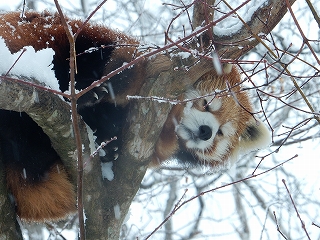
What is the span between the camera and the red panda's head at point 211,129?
3205 millimetres

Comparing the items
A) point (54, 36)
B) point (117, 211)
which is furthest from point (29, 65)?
point (117, 211)

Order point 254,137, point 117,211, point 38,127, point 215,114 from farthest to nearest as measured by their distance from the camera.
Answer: point 254,137 → point 215,114 → point 38,127 → point 117,211

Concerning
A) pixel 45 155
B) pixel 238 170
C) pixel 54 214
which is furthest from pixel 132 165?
pixel 238 170

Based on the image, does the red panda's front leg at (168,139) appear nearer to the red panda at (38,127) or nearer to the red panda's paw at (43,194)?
the red panda at (38,127)

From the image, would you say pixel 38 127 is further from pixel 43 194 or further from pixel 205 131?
pixel 205 131

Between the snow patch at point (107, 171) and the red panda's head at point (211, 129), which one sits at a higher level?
the red panda's head at point (211, 129)

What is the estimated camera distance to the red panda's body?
243 centimetres

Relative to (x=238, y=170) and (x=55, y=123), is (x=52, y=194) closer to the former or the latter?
(x=55, y=123)

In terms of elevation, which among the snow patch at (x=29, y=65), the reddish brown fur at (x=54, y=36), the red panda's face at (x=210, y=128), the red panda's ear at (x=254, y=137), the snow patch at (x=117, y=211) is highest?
the red panda's ear at (x=254, y=137)

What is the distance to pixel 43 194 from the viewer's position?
2607 mm

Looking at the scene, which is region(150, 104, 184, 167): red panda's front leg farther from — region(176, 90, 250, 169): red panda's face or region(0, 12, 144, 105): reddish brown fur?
→ region(0, 12, 144, 105): reddish brown fur

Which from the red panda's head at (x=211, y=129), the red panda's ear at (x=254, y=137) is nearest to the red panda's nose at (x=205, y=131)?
the red panda's head at (x=211, y=129)

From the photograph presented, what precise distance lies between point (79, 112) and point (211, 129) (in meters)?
1.13

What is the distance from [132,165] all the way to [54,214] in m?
0.74
